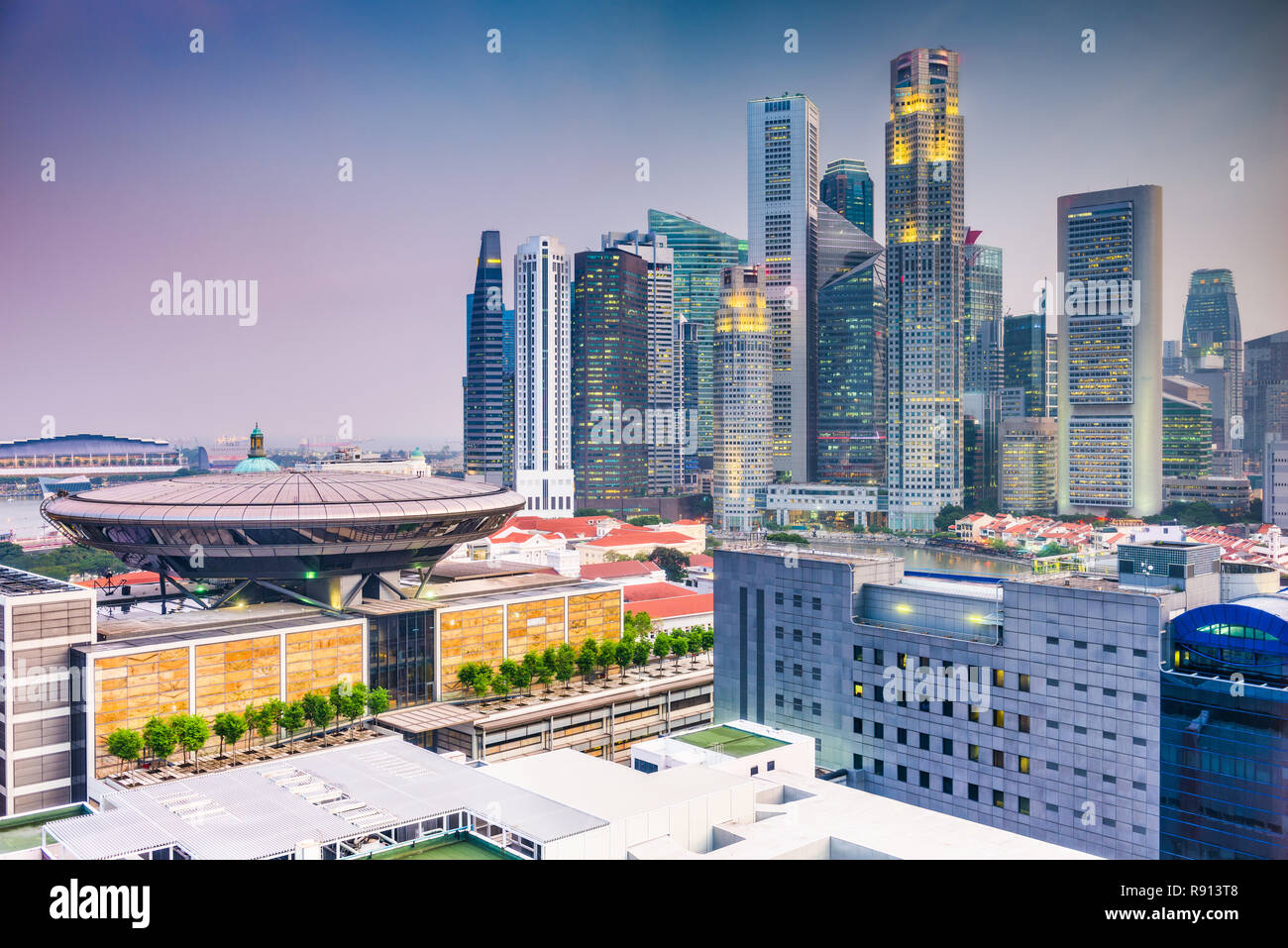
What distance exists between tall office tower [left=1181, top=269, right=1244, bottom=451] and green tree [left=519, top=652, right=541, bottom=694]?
2507 cm

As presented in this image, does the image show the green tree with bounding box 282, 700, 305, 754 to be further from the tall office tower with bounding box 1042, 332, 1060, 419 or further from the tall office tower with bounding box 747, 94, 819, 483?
the tall office tower with bounding box 1042, 332, 1060, 419

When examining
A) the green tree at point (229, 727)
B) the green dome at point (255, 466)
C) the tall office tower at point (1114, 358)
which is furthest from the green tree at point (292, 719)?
the tall office tower at point (1114, 358)

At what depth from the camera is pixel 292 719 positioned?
1180 cm

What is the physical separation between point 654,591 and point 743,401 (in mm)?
27909

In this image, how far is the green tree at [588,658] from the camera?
48.5 ft

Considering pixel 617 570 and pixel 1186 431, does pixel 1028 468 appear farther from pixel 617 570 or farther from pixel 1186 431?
pixel 617 570

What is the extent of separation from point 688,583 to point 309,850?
22.0 metres

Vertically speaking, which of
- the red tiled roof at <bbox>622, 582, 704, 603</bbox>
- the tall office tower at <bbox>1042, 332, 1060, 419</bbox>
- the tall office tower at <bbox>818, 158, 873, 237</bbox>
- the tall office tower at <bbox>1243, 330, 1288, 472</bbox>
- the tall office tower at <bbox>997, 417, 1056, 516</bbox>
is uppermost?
the tall office tower at <bbox>818, 158, 873, 237</bbox>

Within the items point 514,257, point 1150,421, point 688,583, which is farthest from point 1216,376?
point 514,257

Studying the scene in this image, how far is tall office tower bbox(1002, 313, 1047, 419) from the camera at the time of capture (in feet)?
190

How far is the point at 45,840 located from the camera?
5.55 metres

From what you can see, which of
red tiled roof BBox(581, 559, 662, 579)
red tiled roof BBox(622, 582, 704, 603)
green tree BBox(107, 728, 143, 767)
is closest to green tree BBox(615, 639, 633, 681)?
red tiled roof BBox(622, 582, 704, 603)

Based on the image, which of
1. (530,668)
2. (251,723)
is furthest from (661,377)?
(251,723)
